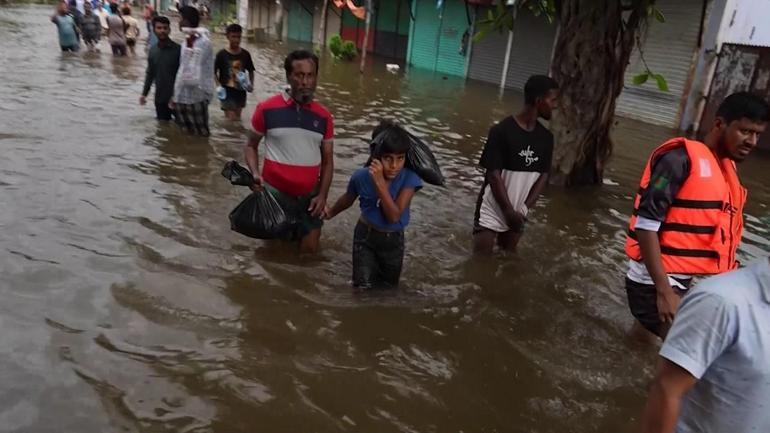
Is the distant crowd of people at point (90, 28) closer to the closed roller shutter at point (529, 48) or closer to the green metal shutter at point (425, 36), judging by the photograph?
the green metal shutter at point (425, 36)

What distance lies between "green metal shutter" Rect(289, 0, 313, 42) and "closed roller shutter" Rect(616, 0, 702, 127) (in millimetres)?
23309

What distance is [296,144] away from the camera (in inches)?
172

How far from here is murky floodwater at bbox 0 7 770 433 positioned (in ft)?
9.89

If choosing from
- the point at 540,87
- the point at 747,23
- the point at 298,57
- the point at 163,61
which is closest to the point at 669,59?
the point at 747,23

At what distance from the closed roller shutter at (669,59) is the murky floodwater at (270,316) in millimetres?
7317

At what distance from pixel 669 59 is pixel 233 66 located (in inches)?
425

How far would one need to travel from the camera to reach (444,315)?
4.20m

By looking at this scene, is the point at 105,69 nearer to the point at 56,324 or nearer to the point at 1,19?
the point at 56,324

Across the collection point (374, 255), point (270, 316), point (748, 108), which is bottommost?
point (270, 316)

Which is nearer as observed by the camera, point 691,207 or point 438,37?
point 691,207

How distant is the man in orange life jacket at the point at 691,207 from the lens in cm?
285

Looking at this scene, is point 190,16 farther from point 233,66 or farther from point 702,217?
point 702,217

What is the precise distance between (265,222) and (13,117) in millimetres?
6210

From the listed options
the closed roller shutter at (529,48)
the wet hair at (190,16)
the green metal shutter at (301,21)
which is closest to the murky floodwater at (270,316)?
the wet hair at (190,16)
